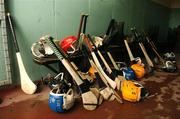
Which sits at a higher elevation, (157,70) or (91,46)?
(91,46)

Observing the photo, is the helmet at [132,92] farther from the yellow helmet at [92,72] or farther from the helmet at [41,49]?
the helmet at [41,49]

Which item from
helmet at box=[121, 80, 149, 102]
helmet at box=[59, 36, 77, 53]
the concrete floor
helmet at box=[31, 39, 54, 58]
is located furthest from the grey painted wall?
helmet at box=[121, 80, 149, 102]

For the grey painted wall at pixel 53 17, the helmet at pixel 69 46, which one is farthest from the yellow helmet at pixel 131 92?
the grey painted wall at pixel 53 17

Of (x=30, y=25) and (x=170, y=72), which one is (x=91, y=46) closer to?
(x=30, y=25)

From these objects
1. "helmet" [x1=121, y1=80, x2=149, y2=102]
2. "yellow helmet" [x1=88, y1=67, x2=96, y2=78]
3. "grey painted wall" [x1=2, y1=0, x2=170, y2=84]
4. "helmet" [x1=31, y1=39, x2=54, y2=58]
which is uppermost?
"grey painted wall" [x1=2, y1=0, x2=170, y2=84]

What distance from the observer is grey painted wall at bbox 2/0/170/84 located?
8.73 ft

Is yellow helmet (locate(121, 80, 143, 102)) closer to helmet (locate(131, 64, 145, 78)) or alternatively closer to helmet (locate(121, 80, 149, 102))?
helmet (locate(121, 80, 149, 102))

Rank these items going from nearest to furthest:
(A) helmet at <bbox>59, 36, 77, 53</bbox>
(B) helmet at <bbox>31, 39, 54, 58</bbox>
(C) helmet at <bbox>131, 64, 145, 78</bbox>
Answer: (B) helmet at <bbox>31, 39, 54, 58</bbox> < (A) helmet at <bbox>59, 36, 77, 53</bbox> < (C) helmet at <bbox>131, 64, 145, 78</bbox>

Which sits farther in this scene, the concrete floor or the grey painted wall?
the grey painted wall

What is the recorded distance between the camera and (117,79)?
2848mm

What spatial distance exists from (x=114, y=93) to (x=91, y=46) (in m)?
0.84

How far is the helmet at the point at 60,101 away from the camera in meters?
2.07

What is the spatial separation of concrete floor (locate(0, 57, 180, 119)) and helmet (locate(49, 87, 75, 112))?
8cm

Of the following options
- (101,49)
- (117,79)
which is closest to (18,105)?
(117,79)
